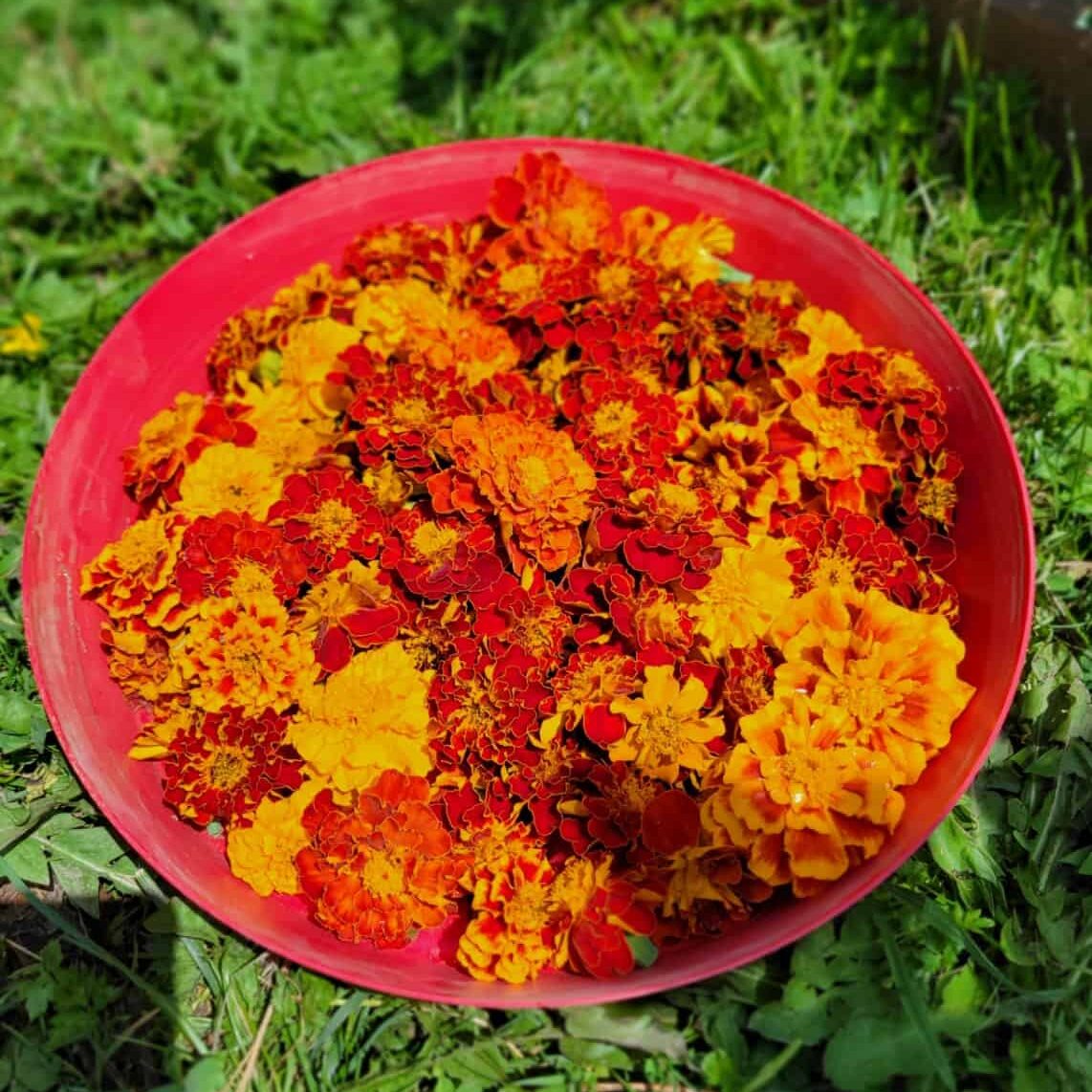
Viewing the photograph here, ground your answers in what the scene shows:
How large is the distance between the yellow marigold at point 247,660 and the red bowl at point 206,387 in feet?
0.78

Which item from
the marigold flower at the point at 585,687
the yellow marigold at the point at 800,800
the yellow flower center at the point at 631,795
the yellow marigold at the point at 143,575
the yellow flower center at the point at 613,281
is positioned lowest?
the yellow marigold at the point at 143,575

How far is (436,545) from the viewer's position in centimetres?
168

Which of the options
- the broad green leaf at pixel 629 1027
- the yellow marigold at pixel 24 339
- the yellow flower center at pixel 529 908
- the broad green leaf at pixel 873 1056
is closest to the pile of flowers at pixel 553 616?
the yellow flower center at pixel 529 908

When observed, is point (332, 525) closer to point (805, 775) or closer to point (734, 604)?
point (734, 604)

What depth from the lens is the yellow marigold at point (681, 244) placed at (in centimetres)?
199

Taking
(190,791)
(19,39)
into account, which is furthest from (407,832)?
(19,39)

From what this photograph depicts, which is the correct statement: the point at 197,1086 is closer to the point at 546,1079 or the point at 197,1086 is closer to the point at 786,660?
the point at 546,1079

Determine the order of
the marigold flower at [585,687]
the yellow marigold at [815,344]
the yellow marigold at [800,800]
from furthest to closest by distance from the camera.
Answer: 1. the yellow marigold at [815,344]
2. the marigold flower at [585,687]
3. the yellow marigold at [800,800]

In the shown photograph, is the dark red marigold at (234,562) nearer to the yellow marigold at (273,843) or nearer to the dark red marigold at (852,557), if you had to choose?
the yellow marigold at (273,843)

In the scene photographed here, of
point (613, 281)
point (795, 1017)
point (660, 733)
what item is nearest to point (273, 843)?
point (660, 733)

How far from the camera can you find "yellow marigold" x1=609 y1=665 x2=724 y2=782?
5.18 ft

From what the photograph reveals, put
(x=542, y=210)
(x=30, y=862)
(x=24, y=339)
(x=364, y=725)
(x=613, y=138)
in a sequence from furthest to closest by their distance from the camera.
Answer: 1. (x=613, y=138)
2. (x=24, y=339)
3. (x=542, y=210)
4. (x=30, y=862)
5. (x=364, y=725)

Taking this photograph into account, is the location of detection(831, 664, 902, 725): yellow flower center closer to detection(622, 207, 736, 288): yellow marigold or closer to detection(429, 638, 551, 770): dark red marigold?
detection(429, 638, 551, 770): dark red marigold

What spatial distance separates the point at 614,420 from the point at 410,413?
319mm
